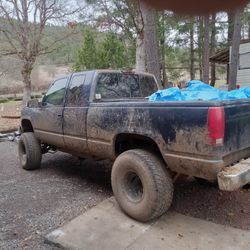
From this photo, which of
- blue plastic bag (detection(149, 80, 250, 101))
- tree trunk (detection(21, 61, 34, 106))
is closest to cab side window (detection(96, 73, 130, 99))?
blue plastic bag (detection(149, 80, 250, 101))

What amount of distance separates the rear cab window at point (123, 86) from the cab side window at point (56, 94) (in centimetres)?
80

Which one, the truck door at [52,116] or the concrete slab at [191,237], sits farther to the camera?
the truck door at [52,116]

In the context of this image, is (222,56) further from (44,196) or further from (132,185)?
(132,185)

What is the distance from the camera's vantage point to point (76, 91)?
188 inches

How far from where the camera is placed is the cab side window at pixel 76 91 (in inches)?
183

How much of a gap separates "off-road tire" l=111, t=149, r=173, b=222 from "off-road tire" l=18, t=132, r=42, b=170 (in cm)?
245

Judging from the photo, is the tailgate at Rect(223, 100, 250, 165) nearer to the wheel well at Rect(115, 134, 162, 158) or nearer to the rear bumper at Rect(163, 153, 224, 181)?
the rear bumper at Rect(163, 153, 224, 181)

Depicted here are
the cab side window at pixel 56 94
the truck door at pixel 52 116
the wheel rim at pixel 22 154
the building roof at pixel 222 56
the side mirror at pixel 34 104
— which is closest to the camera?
the truck door at pixel 52 116

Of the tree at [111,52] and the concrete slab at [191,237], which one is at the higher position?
the tree at [111,52]

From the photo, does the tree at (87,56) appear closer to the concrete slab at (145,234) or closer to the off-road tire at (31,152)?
the off-road tire at (31,152)

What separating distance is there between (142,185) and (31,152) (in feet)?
9.41

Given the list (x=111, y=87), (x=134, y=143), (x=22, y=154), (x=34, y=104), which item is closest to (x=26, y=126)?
(x=22, y=154)

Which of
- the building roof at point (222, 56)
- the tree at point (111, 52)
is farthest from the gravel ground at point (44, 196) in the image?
the building roof at point (222, 56)

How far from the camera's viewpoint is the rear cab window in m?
4.64
